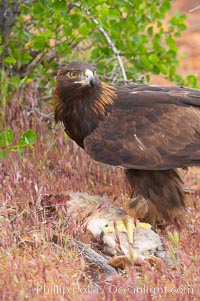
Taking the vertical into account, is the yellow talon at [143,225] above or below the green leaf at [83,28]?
below

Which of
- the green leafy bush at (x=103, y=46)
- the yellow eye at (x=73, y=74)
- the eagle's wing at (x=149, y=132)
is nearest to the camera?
the eagle's wing at (x=149, y=132)

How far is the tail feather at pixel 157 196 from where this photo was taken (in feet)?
20.6

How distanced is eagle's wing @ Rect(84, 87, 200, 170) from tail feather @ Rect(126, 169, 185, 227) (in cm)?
21

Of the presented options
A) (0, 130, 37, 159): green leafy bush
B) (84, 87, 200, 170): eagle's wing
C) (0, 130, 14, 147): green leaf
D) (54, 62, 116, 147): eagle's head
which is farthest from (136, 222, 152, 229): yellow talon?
(0, 130, 14, 147): green leaf

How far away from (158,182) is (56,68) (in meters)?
2.41

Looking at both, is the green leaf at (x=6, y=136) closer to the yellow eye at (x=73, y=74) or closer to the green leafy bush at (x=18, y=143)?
the green leafy bush at (x=18, y=143)

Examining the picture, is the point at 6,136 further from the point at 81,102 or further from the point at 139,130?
the point at 139,130

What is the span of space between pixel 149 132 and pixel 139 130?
89 millimetres

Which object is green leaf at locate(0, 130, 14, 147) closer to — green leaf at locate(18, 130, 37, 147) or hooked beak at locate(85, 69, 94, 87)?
green leaf at locate(18, 130, 37, 147)

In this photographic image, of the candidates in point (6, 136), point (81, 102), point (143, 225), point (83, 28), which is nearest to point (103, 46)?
point (83, 28)

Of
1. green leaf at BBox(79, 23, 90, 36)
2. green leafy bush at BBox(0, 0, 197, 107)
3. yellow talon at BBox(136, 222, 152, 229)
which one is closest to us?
yellow talon at BBox(136, 222, 152, 229)

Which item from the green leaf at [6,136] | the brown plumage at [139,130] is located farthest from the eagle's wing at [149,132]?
the green leaf at [6,136]

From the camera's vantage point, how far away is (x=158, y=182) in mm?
6344

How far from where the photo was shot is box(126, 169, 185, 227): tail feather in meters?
6.28
